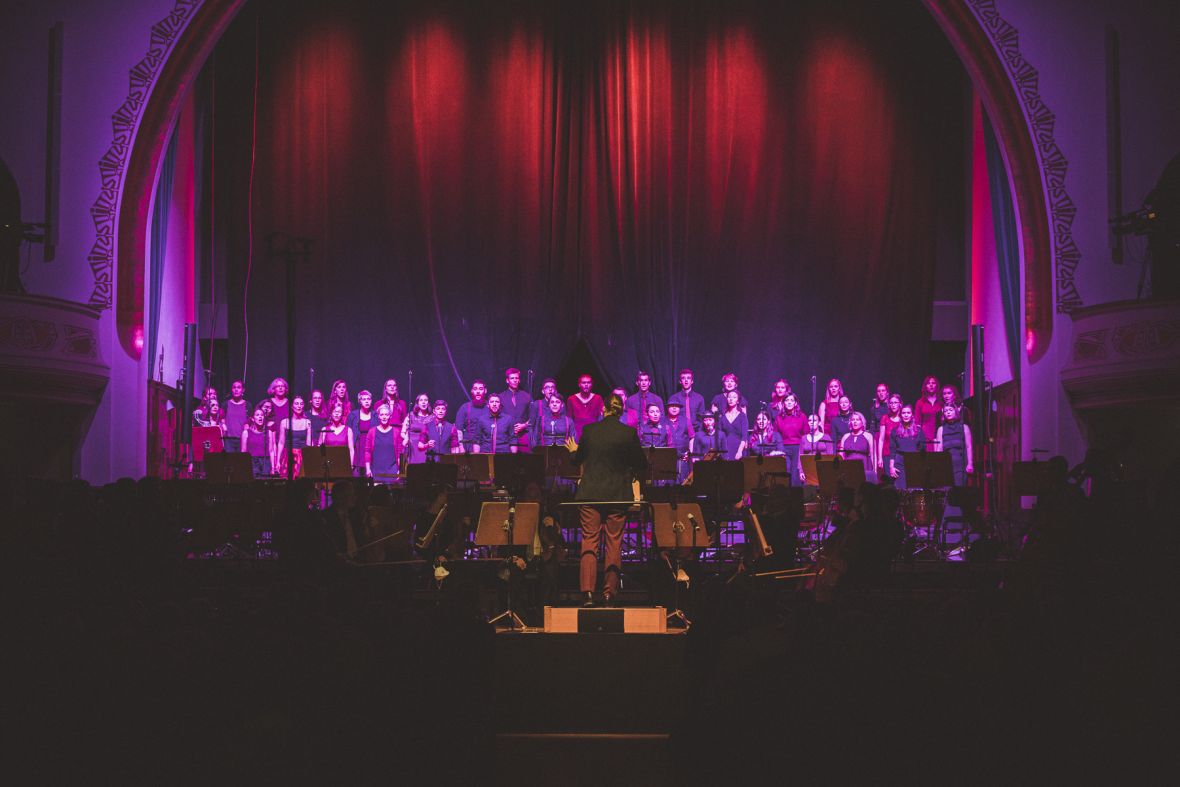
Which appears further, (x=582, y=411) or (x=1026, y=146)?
(x=582, y=411)

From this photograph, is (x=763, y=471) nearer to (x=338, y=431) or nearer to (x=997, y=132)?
(x=338, y=431)

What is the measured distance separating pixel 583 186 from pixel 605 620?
11.7m

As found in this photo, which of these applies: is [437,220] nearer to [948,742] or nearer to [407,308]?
[407,308]

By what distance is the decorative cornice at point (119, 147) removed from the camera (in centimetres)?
1528

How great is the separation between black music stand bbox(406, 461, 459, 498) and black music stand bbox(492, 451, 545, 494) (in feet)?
1.39

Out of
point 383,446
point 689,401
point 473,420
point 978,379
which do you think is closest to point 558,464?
point 473,420

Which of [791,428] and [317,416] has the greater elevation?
[317,416]

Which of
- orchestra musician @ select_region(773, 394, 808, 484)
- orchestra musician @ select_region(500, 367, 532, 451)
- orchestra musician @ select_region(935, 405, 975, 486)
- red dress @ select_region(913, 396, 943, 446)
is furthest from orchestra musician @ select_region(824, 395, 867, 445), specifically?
orchestra musician @ select_region(500, 367, 532, 451)

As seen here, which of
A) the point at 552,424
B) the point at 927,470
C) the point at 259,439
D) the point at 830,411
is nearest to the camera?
the point at 927,470

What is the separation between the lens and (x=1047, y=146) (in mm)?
15445

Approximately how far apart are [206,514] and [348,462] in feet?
9.38

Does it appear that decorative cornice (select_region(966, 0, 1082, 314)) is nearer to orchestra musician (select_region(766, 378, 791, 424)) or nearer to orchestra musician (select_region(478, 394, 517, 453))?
orchestra musician (select_region(766, 378, 791, 424))

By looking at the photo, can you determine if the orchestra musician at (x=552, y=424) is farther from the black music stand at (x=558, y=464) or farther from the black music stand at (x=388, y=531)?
the black music stand at (x=388, y=531)

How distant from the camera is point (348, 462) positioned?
1214cm
